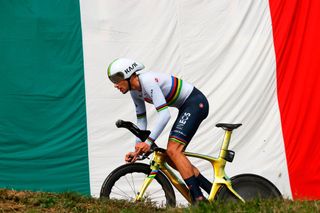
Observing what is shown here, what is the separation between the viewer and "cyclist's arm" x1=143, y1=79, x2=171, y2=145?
6172 mm

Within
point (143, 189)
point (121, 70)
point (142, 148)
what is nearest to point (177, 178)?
point (143, 189)

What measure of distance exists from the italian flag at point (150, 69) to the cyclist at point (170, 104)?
3.26 m

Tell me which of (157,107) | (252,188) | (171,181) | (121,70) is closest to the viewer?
(157,107)

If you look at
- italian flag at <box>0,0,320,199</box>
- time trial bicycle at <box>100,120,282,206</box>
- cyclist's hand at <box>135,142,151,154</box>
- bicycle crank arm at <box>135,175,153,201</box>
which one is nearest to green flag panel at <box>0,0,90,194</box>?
italian flag at <box>0,0,320,199</box>

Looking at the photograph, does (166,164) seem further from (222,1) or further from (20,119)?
(222,1)

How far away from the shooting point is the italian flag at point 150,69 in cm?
958

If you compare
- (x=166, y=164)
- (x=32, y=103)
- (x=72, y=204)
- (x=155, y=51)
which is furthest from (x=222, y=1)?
(x=72, y=204)

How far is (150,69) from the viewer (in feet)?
33.3

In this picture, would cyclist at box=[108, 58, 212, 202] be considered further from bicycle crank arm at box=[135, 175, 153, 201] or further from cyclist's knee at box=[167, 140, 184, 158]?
bicycle crank arm at box=[135, 175, 153, 201]

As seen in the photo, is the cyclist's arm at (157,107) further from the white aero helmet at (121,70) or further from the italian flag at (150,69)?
the italian flag at (150,69)

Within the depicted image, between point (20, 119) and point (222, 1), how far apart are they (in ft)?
14.1

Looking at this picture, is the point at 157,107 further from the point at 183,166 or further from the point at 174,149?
the point at 183,166

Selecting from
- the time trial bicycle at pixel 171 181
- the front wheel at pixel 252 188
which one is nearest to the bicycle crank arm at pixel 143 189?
the time trial bicycle at pixel 171 181

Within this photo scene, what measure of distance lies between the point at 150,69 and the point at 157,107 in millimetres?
3980
